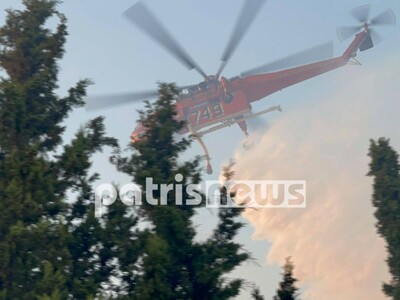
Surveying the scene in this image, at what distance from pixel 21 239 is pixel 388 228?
16874 millimetres

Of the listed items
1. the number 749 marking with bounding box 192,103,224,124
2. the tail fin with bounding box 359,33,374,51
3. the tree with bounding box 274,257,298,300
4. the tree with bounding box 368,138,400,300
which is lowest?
the tree with bounding box 274,257,298,300

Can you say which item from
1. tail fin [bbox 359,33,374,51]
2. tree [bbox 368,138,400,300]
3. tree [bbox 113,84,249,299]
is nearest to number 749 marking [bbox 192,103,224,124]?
tail fin [bbox 359,33,374,51]

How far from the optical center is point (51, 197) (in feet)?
64.3

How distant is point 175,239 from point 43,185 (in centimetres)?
465

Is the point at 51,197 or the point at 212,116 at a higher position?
the point at 212,116

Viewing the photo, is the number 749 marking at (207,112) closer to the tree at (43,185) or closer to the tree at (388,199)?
the tree at (388,199)

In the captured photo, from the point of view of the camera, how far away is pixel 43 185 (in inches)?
761

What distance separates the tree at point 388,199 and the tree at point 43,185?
12.4m

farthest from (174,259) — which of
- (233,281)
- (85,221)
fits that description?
(85,221)

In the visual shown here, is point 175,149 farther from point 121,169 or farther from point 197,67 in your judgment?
point 197,67

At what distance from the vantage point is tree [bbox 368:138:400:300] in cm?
2688

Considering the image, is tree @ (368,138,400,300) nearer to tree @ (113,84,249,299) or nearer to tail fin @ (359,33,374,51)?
tree @ (113,84,249,299)

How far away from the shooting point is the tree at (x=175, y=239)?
1886cm

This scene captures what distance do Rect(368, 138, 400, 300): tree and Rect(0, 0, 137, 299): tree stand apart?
1238 cm
